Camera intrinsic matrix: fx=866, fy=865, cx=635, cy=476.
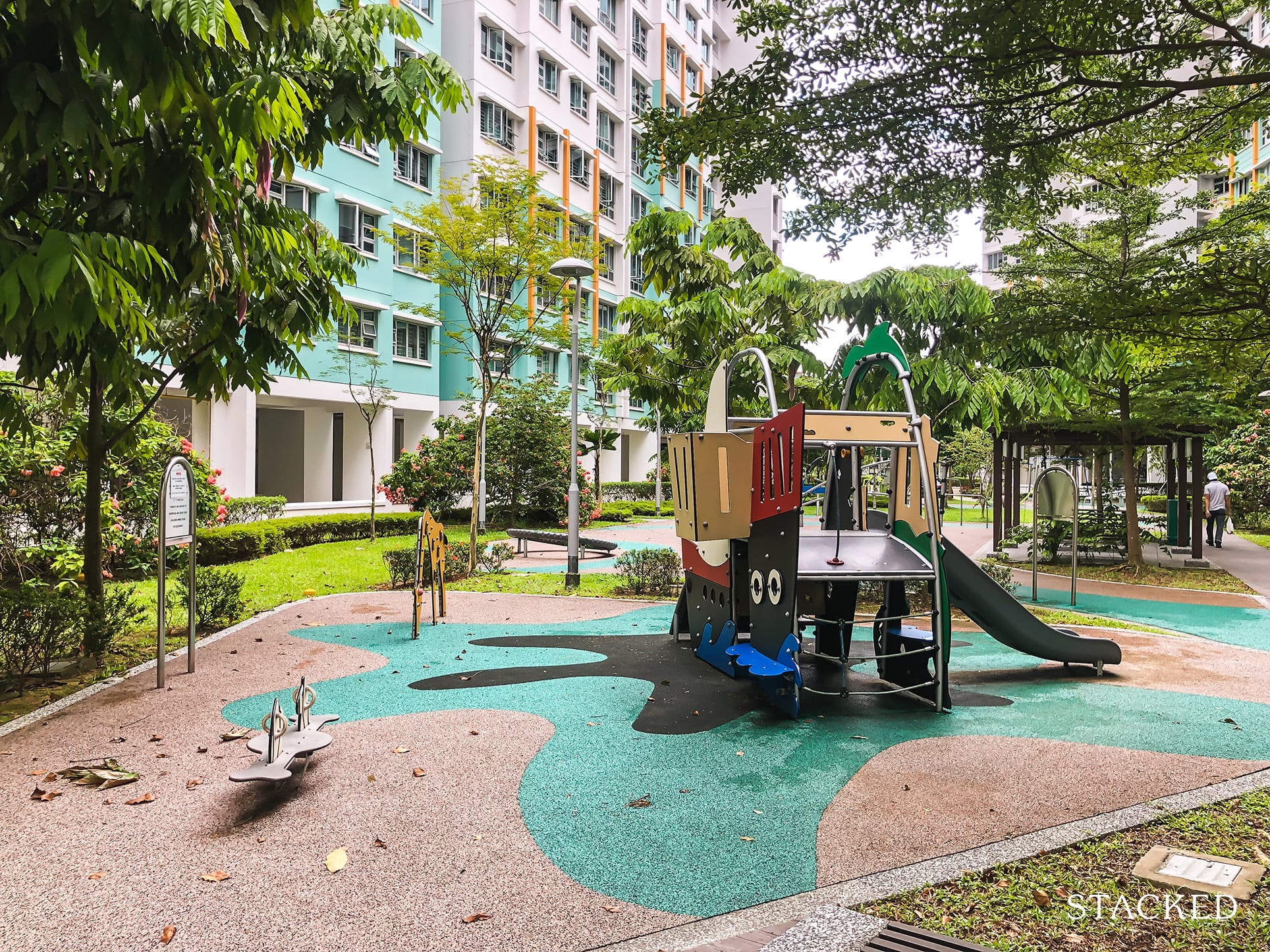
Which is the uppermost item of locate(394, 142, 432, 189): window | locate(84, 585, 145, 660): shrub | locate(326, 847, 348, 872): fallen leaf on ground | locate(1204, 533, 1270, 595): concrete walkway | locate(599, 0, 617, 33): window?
locate(599, 0, 617, 33): window

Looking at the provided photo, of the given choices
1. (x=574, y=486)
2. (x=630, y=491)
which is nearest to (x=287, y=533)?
(x=574, y=486)

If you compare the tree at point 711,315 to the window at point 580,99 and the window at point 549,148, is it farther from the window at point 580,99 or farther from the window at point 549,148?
the window at point 580,99

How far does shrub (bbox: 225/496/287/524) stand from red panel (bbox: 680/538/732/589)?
12.2m

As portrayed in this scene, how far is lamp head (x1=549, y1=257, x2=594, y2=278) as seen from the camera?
12.9 m

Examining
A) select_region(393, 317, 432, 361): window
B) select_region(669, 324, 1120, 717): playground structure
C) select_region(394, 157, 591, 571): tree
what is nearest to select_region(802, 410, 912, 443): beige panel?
select_region(669, 324, 1120, 717): playground structure

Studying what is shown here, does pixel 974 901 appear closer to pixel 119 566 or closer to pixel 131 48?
pixel 131 48

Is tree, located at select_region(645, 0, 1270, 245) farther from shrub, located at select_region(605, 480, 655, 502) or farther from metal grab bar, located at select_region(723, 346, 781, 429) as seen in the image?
shrub, located at select_region(605, 480, 655, 502)

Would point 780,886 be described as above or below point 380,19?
below

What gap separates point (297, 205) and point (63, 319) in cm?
2218

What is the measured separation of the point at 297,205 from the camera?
23344 mm

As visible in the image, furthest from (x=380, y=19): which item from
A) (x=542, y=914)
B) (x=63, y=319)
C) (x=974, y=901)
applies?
(x=974, y=901)

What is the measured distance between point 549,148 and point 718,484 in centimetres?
3060

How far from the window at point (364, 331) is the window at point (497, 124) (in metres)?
8.17

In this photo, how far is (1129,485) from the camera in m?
15.7
